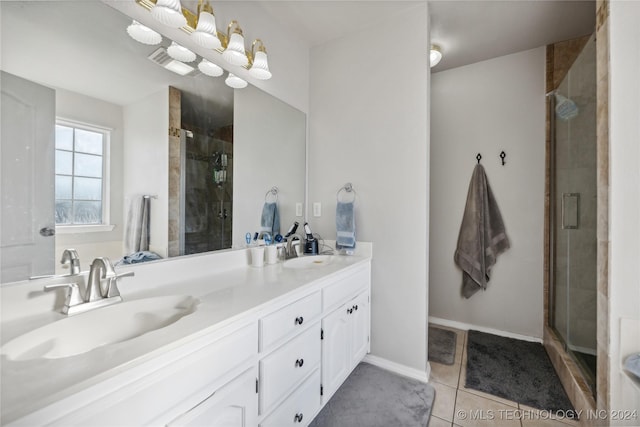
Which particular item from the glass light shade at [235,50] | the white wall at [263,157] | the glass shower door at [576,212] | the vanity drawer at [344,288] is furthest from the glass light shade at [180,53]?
the glass shower door at [576,212]

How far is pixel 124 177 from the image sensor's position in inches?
43.6

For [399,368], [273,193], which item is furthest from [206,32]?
[399,368]

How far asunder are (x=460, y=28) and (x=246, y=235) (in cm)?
215

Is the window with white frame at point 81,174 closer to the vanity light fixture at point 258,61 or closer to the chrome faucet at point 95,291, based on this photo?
the chrome faucet at point 95,291

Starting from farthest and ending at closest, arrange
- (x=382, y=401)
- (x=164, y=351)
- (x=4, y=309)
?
(x=382, y=401) → (x=4, y=309) → (x=164, y=351)

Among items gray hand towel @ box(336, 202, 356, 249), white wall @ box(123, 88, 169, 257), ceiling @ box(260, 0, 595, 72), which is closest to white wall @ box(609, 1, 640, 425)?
ceiling @ box(260, 0, 595, 72)

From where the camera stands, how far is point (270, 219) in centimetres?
188

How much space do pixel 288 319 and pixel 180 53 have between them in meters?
1.33

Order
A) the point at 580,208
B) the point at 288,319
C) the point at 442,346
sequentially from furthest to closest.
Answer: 1. the point at 442,346
2. the point at 580,208
3. the point at 288,319

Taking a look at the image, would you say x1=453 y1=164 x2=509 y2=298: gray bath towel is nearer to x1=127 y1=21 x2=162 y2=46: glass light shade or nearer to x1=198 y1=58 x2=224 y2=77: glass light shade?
x1=198 y1=58 x2=224 y2=77: glass light shade

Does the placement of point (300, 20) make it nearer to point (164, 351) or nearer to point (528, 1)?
point (528, 1)

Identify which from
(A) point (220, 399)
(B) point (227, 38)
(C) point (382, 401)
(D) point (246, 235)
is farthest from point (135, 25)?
(C) point (382, 401)

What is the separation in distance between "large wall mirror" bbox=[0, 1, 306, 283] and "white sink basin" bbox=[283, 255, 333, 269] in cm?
37

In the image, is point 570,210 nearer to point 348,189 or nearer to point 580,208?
point 580,208
